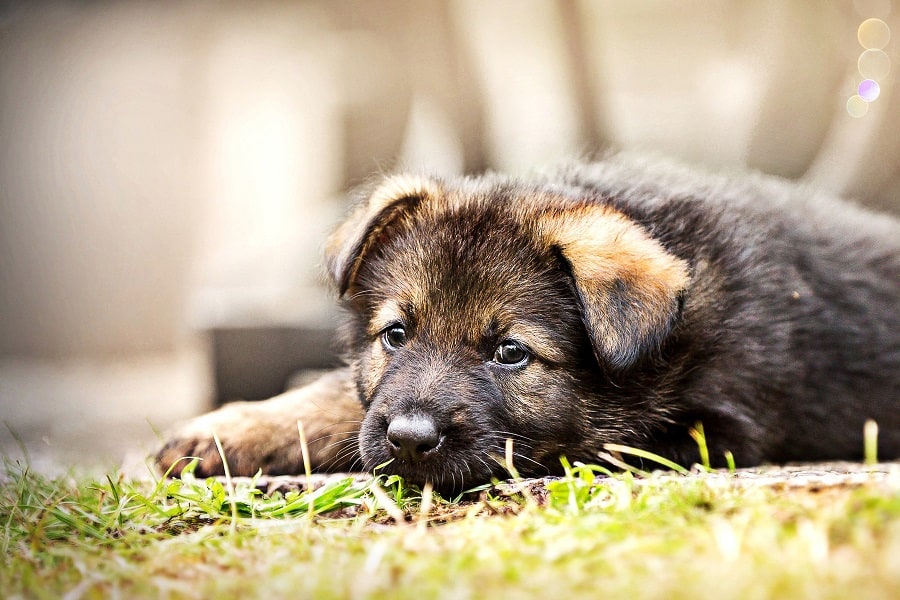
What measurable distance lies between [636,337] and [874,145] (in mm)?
4836

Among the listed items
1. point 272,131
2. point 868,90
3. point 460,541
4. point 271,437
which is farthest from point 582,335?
point 272,131

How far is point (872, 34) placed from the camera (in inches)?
273

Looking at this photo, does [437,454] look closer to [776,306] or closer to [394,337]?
[394,337]

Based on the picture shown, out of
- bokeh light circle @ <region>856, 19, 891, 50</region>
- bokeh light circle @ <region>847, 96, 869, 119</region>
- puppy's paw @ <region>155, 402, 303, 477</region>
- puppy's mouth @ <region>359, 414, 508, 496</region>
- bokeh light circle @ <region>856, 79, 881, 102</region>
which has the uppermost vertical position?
bokeh light circle @ <region>856, 19, 891, 50</region>

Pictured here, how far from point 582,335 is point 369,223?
0.98 metres

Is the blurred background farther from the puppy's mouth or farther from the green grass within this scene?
the green grass

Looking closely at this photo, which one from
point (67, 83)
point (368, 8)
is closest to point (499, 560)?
point (368, 8)

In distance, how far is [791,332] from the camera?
384 cm

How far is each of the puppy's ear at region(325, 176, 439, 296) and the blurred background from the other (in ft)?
1.72

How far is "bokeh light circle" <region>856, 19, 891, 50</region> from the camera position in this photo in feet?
22.7

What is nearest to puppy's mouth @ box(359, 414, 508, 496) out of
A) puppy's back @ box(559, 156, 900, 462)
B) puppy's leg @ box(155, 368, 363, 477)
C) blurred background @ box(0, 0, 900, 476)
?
puppy's leg @ box(155, 368, 363, 477)

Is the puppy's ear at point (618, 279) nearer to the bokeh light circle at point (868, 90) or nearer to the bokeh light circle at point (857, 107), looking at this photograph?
the bokeh light circle at point (868, 90)

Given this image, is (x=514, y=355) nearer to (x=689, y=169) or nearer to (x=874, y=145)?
(x=689, y=169)

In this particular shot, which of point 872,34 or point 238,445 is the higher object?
point 872,34
